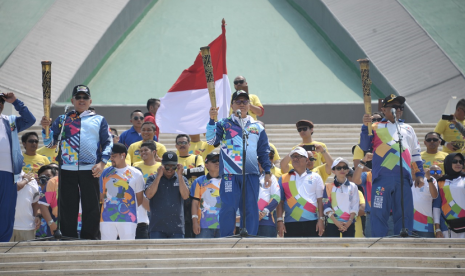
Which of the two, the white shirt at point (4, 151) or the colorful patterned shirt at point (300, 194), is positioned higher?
the white shirt at point (4, 151)

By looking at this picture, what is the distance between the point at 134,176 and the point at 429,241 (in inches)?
138

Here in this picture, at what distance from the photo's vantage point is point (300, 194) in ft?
29.3

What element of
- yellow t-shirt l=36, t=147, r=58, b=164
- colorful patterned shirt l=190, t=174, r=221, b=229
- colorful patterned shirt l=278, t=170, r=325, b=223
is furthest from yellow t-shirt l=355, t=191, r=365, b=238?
yellow t-shirt l=36, t=147, r=58, b=164

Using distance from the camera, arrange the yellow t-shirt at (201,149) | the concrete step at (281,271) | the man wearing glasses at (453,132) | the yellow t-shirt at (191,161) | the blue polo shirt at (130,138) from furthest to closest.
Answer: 1. the man wearing glasses at (453,132)
2. the blue polo shirt at (130,138)
3. the yellow t-shirt at (201,149)
4. the yellow t-shirt at (191,161)
5. the concrete step at (281,271)

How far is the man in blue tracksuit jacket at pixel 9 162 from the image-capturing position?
297 inches

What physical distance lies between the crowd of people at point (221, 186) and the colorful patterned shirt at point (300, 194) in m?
0.01

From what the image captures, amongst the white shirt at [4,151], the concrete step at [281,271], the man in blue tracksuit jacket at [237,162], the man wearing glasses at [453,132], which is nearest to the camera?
the concrete step at [281,271]

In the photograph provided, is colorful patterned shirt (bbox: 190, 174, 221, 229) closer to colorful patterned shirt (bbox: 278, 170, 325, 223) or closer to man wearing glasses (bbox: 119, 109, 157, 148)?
colorful patterned shirt (bbox: 278, 170, 325, 223)

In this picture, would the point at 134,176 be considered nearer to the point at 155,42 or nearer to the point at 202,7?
the point at 155,42

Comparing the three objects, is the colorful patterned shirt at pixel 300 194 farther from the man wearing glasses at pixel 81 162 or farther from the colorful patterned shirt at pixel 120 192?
the man wearing glasses at pixel 81 162

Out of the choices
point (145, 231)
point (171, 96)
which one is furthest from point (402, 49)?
point (145, 231)

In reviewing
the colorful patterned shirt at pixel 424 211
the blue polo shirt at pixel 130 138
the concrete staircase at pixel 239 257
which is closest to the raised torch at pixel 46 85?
the concrete staircase at pixel 239 257

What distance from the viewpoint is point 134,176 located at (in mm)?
8297

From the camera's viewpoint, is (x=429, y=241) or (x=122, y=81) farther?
(x=122, y=81)
